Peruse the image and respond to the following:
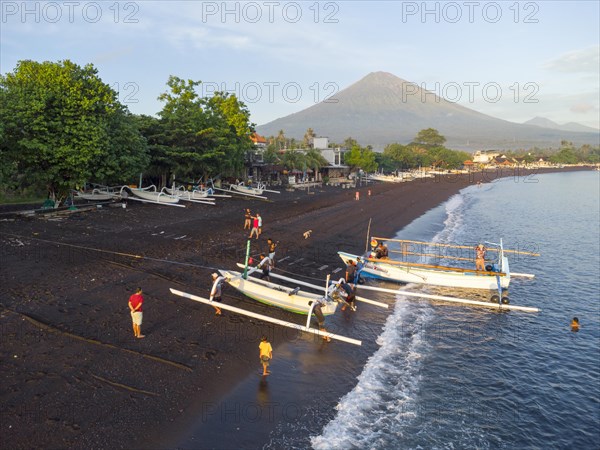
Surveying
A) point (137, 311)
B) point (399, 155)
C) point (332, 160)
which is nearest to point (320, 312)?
point (137, 311)

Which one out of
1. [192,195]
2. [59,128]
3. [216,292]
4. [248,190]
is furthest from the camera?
[248,190]

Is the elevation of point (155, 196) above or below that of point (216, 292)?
above

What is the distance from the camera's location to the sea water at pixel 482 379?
9938 mm

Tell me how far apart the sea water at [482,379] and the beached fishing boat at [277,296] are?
2675 mm

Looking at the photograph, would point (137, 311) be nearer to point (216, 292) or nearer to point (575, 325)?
point (216, 292)

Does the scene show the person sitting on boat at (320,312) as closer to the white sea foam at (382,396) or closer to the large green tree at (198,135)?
the white sea foam at (382,396)

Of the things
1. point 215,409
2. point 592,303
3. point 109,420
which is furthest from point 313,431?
point 592,303

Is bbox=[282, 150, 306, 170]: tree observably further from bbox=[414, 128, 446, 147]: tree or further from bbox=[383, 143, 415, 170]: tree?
bbox=[414, 128, 446, 147]: tree

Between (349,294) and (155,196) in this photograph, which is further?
(155,196)

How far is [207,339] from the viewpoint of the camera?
12672 millimetres

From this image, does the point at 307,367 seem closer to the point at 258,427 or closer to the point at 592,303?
the point at 258,427

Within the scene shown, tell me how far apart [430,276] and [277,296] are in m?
9.57

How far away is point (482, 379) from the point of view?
1263 cm

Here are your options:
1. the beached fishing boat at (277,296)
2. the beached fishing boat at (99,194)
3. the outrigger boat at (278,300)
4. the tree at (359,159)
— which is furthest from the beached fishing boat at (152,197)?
the tree at (359,159)
